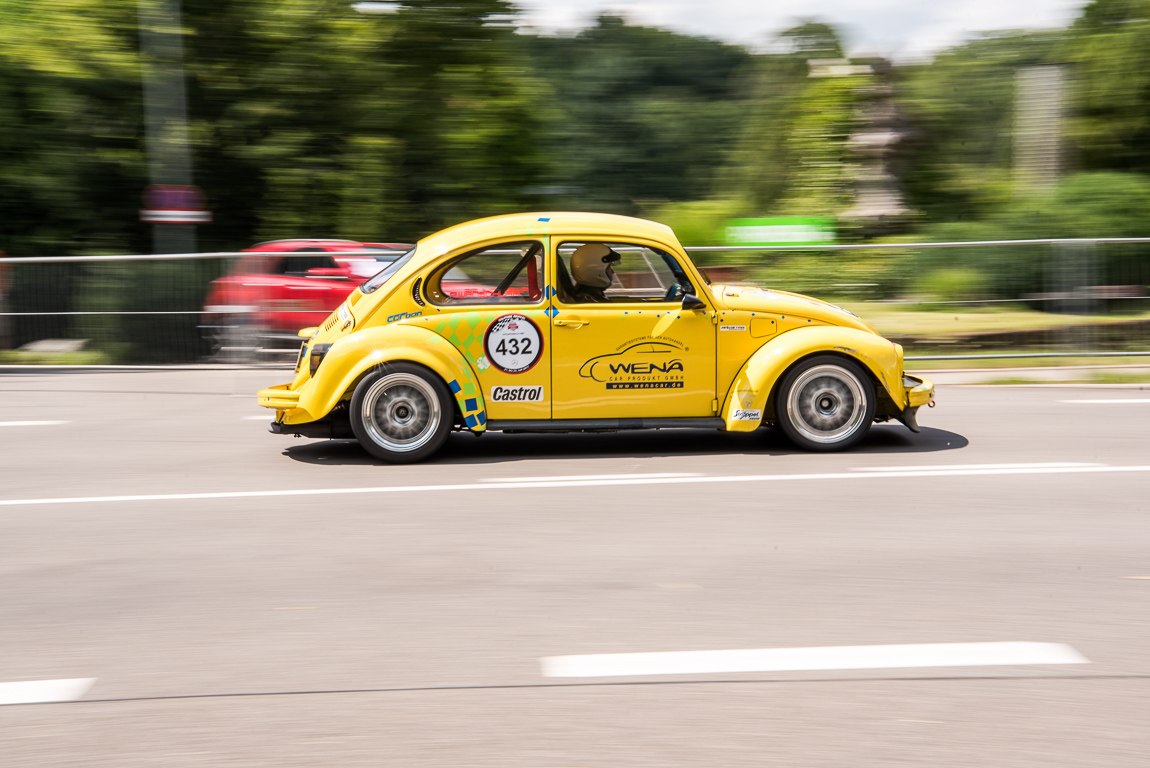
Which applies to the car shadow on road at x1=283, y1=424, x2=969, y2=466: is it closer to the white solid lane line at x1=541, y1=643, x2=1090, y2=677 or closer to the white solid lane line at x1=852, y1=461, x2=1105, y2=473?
the white solid lane line at x1=852, y1=461, x2=1105, y2=473

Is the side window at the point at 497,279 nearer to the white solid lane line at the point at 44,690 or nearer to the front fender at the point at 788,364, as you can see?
the front fender at the point at 788,364

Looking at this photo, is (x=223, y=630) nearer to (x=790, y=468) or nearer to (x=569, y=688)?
(x=569, y=688)

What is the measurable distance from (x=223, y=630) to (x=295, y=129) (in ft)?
65.5

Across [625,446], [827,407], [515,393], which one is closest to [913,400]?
[827,407]

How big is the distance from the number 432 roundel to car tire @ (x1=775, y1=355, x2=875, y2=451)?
1.71 meters

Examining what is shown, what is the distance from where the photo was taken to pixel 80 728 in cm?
350

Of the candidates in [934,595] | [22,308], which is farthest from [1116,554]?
[22,308]

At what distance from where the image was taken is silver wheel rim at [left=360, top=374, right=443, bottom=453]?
728cm

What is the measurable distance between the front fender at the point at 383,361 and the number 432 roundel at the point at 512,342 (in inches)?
7.9

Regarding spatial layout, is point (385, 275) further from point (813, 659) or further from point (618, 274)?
point (813, 659)

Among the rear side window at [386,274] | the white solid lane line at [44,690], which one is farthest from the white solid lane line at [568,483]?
the white solid lane line at [44,690]

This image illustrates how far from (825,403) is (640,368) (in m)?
1.33

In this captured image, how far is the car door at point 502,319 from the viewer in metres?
7.26

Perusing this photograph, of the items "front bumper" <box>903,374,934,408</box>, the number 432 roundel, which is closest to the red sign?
the number 432 roundel
